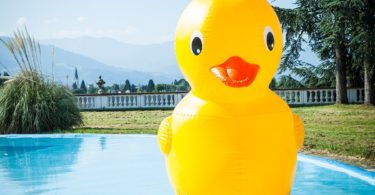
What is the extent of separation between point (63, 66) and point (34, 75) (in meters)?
147

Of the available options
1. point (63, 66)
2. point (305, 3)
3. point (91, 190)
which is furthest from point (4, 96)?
point (63, 66)

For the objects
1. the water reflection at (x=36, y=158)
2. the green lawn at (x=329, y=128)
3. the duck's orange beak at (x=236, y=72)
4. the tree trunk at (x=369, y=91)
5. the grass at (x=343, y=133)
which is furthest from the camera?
the tree trunk at (x=369, y=91)

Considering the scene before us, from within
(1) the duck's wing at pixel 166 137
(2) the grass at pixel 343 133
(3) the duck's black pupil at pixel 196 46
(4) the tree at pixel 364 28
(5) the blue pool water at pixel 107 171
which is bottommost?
(5) the blue pool water at pixel 107 171

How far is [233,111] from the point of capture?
12.5 ft

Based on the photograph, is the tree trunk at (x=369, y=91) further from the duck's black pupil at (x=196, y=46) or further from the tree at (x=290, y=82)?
the duck's black pupil at (x=196, y=46)

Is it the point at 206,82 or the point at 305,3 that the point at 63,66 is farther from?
the point at 206,82

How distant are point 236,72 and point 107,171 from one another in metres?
3.88

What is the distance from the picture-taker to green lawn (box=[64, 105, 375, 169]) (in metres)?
7.33

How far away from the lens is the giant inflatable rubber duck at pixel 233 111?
3.73m

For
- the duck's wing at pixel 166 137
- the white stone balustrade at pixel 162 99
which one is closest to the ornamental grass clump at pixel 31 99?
the white stone balustrade at pixel 162 99

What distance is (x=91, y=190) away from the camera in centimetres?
580

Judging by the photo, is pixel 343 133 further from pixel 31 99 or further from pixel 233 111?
pixel 31 99

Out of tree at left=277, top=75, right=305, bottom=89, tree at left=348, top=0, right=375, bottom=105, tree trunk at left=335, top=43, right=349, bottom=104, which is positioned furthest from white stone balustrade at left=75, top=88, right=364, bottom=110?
tree at left=277, top=75, right=305, bottom=89

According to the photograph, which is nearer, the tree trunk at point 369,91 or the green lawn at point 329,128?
the green lawn at point 329,128
